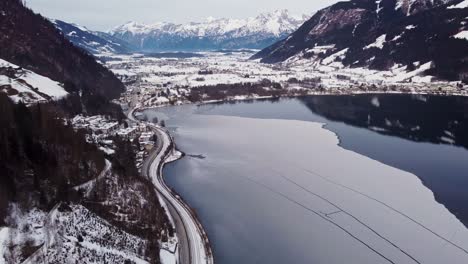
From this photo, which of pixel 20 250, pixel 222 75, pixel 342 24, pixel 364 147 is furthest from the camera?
pixel 342 24

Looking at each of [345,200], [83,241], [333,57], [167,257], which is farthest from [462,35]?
[83,241]

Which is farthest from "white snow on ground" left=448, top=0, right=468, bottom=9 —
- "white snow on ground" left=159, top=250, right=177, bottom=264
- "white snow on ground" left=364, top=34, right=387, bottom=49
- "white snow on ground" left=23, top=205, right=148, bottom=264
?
"white snow on ground" left=23, top=205, right=148, bottom=264

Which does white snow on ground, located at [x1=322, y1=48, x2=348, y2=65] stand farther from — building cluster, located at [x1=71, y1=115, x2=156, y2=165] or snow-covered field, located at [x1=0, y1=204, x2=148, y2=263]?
snow-covered field, located at [x1=0, y1=204, x2=148, y2=263]

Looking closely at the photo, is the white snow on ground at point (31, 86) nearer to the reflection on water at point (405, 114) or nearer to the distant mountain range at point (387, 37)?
the reflection on water at point (405, 114)

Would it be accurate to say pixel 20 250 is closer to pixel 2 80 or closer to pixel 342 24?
pixel 2 80

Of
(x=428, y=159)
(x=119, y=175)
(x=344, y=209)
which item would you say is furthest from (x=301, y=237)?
(x=428, y=159)

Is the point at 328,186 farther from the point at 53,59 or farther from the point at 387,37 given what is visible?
the point at 387,37
